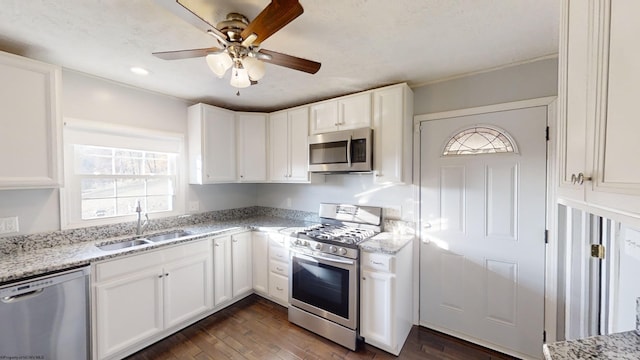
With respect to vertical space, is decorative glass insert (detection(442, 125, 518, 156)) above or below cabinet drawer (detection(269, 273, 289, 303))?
above

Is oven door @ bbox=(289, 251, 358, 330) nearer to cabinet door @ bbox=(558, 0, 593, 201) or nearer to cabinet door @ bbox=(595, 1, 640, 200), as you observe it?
Result: cabinet door @ bbox=(558, 0, 593, 201)

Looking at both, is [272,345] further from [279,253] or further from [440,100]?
[440,100]

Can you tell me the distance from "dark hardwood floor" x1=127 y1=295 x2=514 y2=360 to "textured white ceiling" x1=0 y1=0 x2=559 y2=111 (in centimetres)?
237

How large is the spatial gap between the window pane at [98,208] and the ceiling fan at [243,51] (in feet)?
5.80

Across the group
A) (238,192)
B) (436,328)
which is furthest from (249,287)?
(436,328)

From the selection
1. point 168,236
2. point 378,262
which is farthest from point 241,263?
point 378,262

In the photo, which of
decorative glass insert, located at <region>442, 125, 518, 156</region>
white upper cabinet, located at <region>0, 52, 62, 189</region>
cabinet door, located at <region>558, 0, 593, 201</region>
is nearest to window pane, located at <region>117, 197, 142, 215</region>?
white upper cabinet, located at <region>0, 52, 62, 189</region>

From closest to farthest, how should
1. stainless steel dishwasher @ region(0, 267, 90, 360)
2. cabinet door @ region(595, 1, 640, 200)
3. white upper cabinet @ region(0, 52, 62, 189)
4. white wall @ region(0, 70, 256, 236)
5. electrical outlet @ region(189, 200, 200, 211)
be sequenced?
cabinet door @ region(595, 1, 640, 200)
stainless steel dishwasher @ region(0, 267, 90, 360)
white upper cabinet @ region(0, 52, 62, 189)
white wall @ region(0, 70, 256, 236)
electrical outlet @ region(189, 200, 200, 211)

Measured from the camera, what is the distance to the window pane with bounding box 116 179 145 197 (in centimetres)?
248

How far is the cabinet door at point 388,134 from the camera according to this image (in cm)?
224

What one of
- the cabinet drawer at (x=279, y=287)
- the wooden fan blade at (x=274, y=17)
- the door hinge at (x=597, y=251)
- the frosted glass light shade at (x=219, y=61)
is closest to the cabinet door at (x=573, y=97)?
the door hinge at (x=597, y=251)

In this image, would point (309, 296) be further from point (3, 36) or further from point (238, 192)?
point (3, 36)

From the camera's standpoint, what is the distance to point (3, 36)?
5.22ft

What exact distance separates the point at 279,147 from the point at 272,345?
2.09 m
